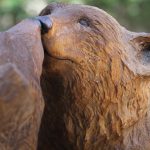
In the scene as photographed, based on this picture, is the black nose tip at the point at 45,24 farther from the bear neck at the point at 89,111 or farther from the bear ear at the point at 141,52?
the bear ear at the point at 141,52

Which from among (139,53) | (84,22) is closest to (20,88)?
(84,22)

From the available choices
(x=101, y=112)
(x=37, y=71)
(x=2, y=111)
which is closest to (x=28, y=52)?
(x=37, y=71)

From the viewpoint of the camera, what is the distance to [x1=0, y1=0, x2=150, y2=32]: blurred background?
15.0 feet

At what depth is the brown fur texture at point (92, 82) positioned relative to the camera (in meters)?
1.52

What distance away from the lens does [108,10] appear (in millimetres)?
5047

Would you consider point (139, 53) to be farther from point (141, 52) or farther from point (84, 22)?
point (84, 22)

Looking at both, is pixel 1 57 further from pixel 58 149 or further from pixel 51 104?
pixel 58 149

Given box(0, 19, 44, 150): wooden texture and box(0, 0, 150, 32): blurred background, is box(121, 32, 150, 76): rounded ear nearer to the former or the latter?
box(0, 19, 44, 150): wooden texture

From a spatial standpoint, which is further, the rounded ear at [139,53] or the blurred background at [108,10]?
the blurred background at [108,10]

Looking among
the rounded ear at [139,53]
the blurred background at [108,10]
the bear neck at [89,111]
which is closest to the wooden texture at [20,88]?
the bear neck at [89,111]

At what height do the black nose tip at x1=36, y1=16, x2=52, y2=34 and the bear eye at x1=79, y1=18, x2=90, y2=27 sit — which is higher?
the black nose tip at x1=36, y1=16, x2=52, y2=34

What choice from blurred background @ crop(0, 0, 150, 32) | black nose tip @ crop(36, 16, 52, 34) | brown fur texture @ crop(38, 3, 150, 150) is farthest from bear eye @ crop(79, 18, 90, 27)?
blurred background @ crop(0, 0, 150, 32)

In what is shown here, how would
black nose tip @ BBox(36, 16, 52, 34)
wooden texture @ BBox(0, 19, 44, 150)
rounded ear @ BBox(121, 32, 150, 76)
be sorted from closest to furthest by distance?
wooden texture @ BBox(0, 19, 44, 150) < black nose tip @ BBox(36, 16, 52, 34) < rounded ear @ BBox(121, 32, 150, 76)

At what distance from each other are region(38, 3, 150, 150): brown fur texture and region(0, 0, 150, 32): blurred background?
2.59 m
